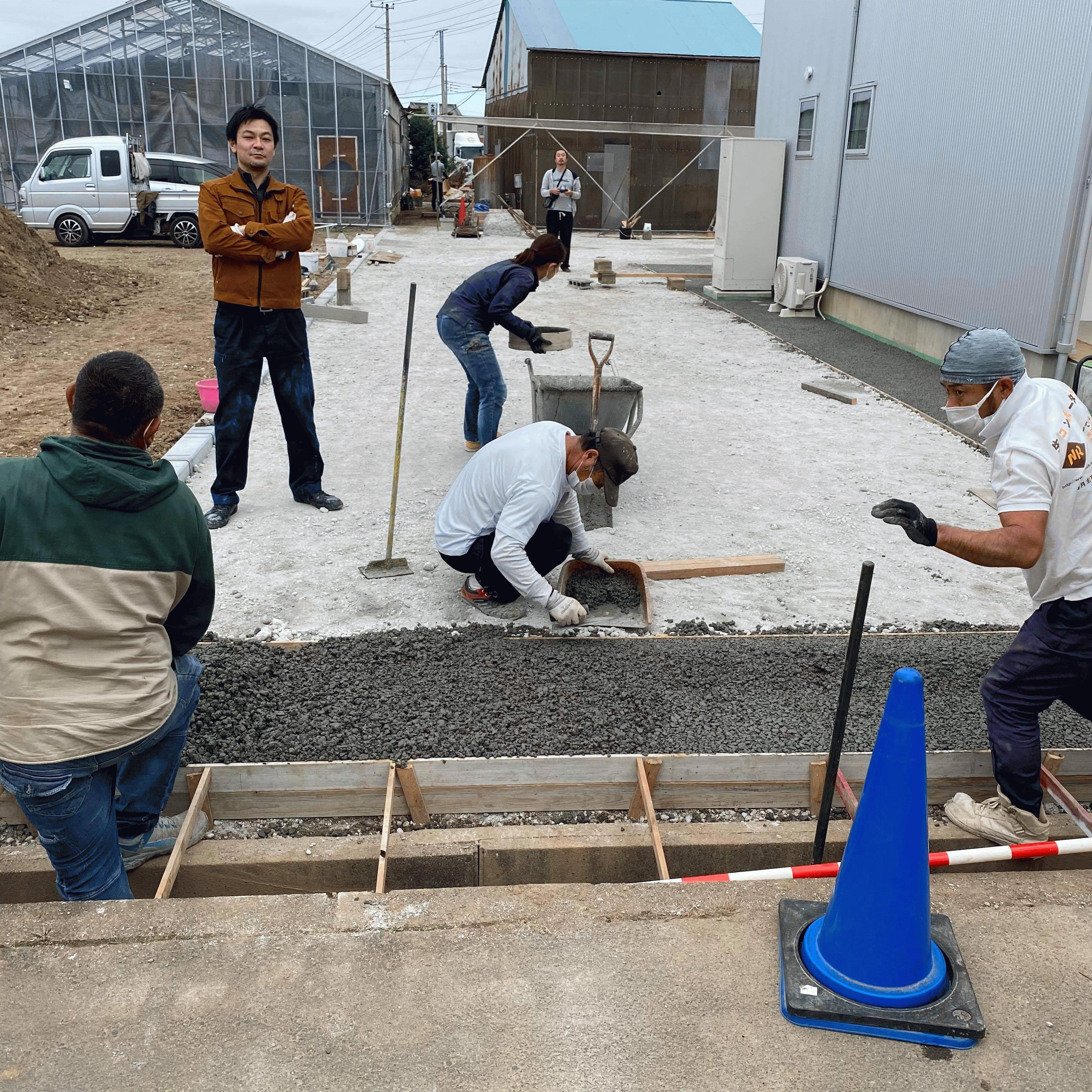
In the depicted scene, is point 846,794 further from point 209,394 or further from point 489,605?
point 209,394

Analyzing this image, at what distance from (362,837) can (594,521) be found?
10.1 feet

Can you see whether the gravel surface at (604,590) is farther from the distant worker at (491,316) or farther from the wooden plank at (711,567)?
the distant worker at (491,316)

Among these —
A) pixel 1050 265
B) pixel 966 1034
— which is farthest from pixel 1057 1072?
pixel 1050 265

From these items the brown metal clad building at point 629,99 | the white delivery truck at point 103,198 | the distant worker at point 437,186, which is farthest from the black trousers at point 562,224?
the distant worker at point 437,186

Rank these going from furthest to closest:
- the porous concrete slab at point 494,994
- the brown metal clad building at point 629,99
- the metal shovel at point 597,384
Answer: the brown metal clad building at point 629,99
the metal shovel at point 597,384
the porous concrete slab at point 494,994

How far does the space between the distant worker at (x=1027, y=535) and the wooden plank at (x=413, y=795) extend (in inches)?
67.7

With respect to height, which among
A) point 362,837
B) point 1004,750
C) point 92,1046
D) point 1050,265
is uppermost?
point 1050,265

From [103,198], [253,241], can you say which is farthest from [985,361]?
[103,198]

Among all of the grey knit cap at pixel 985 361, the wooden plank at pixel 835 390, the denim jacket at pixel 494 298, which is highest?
the grey knit cap at pixel 985 361

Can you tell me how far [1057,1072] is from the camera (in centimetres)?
215

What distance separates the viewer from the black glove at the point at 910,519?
2.69m

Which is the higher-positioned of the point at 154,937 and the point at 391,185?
the point at 391,185

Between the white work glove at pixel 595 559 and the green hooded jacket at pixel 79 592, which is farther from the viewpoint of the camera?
the white work glove at pixel 595 559

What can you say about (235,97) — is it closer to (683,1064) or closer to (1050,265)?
(1050,265)
